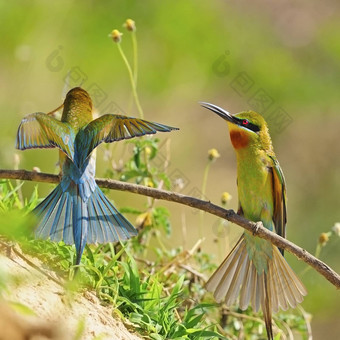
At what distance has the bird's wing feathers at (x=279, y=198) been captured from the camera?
2.87 m

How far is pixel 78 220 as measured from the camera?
7.89 feet

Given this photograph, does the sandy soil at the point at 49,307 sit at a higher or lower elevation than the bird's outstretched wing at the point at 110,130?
lower

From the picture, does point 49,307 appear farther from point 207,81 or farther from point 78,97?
point 207,81

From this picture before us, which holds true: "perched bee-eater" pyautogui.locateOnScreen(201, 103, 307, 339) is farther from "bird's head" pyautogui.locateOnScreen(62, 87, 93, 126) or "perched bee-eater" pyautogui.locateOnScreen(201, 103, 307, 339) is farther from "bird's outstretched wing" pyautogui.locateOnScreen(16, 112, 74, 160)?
"bird's outstretched wing" pyautogui.locateOnScreen(16, 112, 74, 160)

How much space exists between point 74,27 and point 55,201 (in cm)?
394

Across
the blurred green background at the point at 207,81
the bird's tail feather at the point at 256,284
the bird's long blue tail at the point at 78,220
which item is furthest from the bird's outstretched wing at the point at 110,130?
the blurred green background at the point at 207,81

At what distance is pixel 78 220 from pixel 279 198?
0.78 metres

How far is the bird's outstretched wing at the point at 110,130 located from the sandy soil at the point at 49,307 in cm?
35

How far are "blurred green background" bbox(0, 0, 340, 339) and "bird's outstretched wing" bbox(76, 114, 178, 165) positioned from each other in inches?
68.6

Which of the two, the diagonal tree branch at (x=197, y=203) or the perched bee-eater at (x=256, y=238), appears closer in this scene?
the diagonal tree branch at (x=197, y=203)

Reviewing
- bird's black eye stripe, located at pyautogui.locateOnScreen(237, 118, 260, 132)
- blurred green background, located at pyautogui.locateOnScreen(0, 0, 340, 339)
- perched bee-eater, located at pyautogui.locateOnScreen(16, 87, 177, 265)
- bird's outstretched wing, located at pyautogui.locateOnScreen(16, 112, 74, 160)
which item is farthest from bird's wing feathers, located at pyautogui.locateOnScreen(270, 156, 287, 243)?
blurred green background, located at pyautogui.locateOnScreen(0, 0, 340, 339)

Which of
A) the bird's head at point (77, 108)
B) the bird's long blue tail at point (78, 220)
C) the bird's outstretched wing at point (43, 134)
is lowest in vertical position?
the bird's long blue tail at point (78, 220)

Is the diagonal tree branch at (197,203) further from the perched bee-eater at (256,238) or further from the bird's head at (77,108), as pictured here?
the perched bee-eater at (256,238)

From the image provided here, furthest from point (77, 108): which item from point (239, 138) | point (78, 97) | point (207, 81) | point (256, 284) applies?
point (207, 81)
